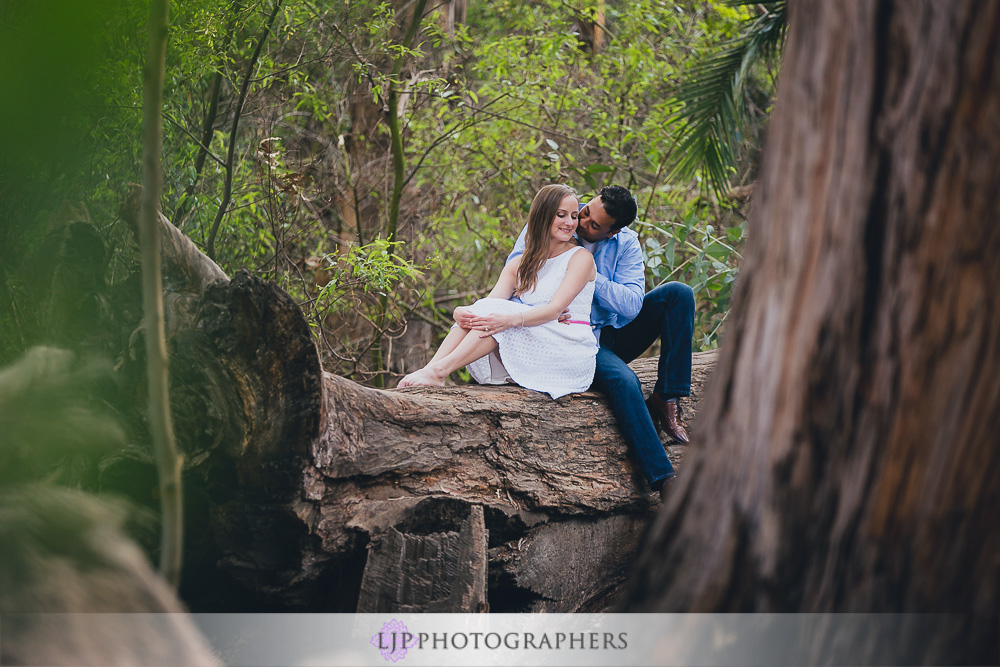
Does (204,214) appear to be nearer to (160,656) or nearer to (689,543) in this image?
(160,656)

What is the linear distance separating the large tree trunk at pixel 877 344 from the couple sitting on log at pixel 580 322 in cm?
193

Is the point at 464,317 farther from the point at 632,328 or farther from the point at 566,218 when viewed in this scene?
the point at 632,328

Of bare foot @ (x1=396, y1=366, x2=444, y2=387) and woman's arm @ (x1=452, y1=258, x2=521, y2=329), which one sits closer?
bare foot @ (x1=396, y1=366, x2=444, y2=387)

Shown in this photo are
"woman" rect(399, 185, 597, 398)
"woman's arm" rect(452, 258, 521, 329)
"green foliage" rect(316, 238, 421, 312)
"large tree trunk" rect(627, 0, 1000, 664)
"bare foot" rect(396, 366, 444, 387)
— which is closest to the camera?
"large tree trunk" rect(627, 0, 1000, 664)

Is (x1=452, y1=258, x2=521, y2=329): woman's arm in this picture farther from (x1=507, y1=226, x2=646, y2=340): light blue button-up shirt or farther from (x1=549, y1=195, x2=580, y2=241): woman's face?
(x1=549, y1=195, x2=580, y2=241): woman's face

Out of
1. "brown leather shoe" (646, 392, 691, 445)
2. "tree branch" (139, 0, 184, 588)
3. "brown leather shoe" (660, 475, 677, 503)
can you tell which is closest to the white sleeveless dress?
"brown leather shoe" (646, 392, 691, 445)

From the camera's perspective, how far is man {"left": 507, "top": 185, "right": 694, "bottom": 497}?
322cm

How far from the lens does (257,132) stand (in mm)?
5664

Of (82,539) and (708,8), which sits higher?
(708,8)

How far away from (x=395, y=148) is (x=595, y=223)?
9.01 ft

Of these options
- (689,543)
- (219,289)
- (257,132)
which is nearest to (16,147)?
(689,543)

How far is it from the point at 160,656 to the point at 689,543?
3.17ft

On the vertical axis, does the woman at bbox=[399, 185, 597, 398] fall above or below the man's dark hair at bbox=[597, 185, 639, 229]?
below

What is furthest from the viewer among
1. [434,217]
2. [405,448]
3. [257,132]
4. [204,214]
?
[434,217]
